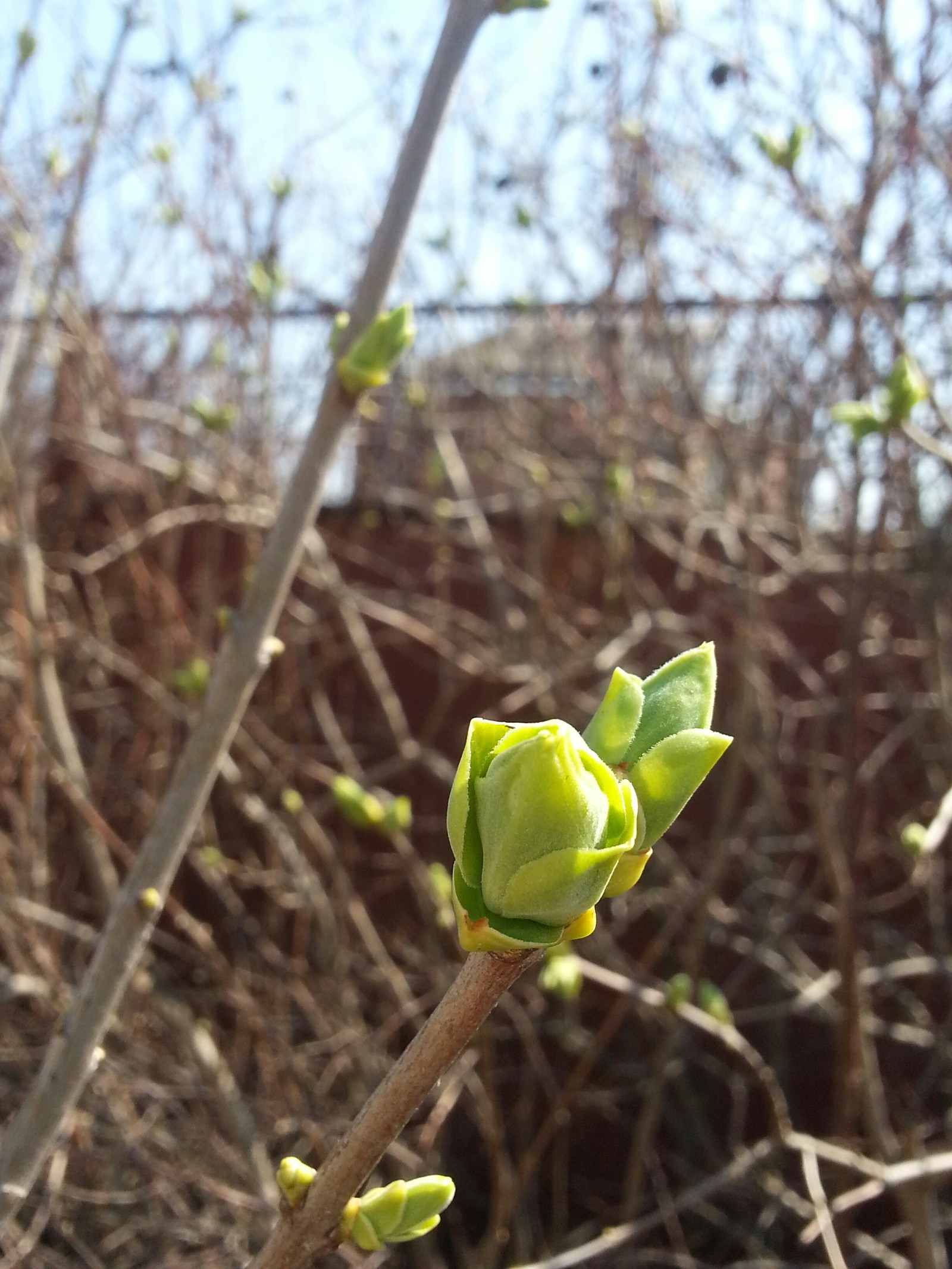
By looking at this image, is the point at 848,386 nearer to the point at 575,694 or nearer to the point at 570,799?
the point at 575,694

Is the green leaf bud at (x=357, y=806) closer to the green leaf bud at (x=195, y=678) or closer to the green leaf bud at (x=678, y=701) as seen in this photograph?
the green leaf bud at (x=195, y=678)

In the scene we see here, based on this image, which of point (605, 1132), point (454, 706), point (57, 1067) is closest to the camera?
point (57, 1067)

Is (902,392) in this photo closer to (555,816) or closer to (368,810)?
(368,810)

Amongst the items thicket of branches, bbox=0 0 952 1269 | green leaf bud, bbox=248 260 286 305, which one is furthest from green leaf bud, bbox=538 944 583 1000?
green leaf bud, bbox=248 260 286 305

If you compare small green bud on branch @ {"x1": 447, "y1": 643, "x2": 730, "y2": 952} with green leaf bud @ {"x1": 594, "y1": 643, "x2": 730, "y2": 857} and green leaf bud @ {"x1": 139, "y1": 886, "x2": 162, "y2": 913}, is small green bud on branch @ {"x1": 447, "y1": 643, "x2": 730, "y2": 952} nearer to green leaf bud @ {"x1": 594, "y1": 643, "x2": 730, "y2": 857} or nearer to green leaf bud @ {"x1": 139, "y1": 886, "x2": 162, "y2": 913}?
A: green leaf bud @ {"x1": 594, "y1": 643, "x2": 730, "y2": 857}

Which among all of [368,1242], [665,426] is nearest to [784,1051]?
[665,426]

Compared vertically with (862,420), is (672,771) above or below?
below

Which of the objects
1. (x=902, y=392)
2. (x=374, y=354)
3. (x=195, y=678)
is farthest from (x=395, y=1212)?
(x=195, y=678)
